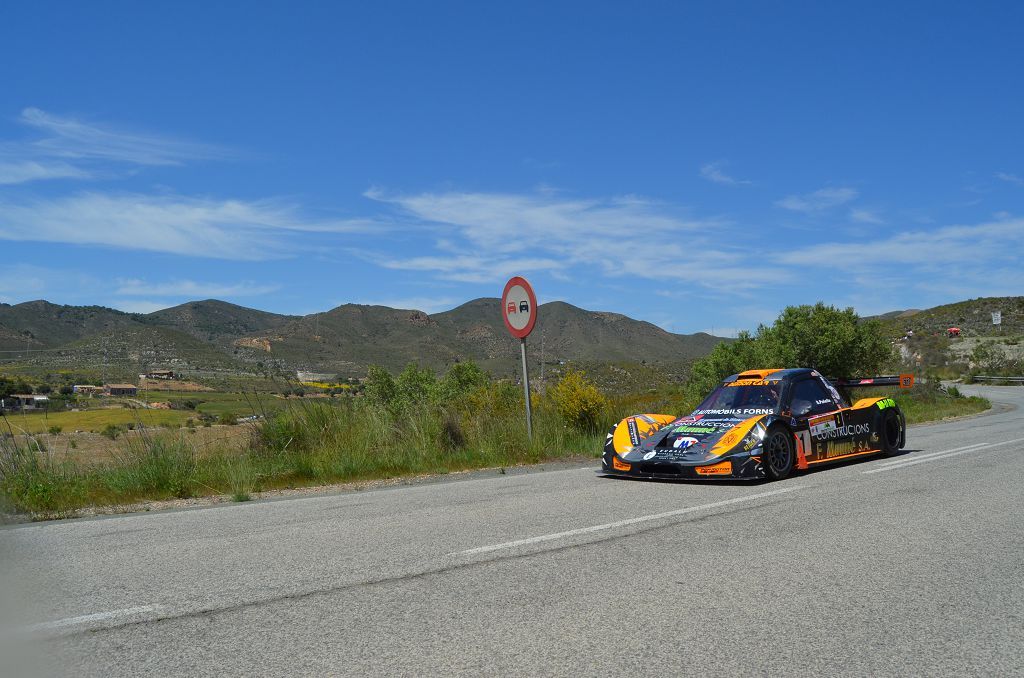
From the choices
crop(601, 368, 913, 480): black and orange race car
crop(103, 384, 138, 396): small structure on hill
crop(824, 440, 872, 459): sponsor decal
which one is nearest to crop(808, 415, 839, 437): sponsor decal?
crop(601, 368, 913, 480): black and orange race car

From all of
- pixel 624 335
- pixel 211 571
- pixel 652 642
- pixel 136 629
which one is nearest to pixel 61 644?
pixel 136 629

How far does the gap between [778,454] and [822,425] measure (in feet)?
4.61

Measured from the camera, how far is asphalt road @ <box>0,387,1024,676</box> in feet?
12.1

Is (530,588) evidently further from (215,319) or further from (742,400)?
(215,319)

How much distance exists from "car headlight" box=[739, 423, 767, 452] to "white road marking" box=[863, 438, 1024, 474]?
1761 millimetres

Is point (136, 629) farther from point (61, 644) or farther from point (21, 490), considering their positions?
point (21, 490)

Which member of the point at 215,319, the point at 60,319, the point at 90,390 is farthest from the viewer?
the point at 215,319

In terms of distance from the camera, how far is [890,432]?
12602 millimetres

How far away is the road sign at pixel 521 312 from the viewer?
13.4 metres

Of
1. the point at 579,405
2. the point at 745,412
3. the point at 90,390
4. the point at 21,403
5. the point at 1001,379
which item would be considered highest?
the point at 90,390

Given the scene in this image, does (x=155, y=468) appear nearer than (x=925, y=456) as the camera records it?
Yes

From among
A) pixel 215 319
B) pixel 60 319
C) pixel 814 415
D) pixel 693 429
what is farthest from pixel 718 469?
pixel 215 319

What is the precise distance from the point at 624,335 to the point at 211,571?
129562 mm

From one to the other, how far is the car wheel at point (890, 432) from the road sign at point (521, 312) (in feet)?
17.8
